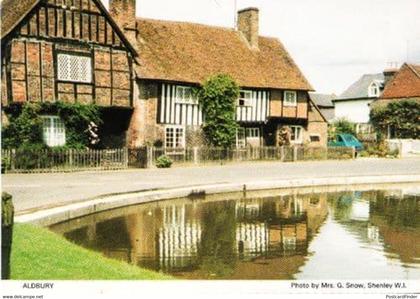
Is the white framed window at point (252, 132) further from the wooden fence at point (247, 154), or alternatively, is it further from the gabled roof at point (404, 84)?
the gabled roof at point (404, 84)

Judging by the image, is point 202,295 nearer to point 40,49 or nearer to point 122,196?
point 122,196

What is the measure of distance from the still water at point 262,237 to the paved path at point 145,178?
5.49 ft

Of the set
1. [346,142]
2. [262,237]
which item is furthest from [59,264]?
[346,142]

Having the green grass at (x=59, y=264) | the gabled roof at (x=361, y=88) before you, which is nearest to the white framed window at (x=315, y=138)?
the gabled roof at (x=361, y=88)

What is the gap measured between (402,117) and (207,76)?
1861cm

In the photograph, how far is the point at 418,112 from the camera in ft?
125

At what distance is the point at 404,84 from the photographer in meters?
42.1

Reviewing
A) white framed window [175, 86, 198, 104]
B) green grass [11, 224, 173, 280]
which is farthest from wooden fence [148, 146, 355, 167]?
green grass [11, 224, 173, 280]

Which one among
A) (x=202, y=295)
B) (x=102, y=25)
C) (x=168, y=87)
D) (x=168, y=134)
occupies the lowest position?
(x=202, y=295)

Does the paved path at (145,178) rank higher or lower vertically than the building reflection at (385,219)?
higher

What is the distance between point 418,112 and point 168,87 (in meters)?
20.5

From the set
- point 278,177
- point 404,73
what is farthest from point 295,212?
point 404,73

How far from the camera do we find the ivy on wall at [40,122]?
817 inches

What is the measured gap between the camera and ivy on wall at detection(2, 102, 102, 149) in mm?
20750
